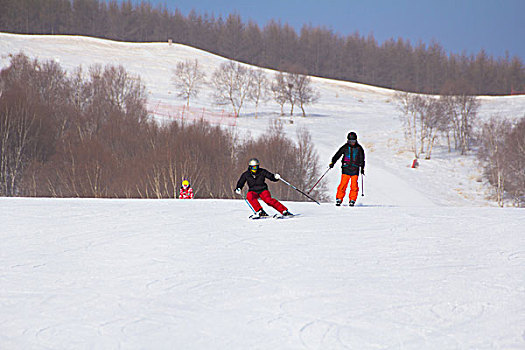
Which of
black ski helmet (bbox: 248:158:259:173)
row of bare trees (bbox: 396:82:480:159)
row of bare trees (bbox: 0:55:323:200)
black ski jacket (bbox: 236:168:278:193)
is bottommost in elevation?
row of bare trees (bbox: 0:55:323:200)

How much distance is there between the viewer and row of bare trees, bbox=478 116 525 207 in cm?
3070

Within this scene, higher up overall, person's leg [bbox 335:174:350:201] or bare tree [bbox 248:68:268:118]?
bare tree [bbox 248:68:268:118]

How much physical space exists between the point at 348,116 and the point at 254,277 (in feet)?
183

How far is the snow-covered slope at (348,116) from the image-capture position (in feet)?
111

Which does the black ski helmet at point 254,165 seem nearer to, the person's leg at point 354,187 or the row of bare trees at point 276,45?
the person's leg at point 354,187

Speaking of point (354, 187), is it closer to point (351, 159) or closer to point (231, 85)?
point (351, 159)

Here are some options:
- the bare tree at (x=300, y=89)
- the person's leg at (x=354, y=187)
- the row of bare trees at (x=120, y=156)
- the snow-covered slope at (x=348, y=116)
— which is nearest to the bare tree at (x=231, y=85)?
the snow-covered slope at (x=348, y=116)

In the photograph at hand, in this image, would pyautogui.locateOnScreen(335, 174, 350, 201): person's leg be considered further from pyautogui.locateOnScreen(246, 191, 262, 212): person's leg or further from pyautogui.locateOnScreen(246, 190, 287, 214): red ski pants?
pyautogui.locateOnScreen(246, 191, 262, 212): person's leg

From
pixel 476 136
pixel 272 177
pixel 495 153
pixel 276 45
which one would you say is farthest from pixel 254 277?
pixel 276 45

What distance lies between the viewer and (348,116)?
5991 centimetres

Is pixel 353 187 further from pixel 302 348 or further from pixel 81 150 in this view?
pixel 81 150

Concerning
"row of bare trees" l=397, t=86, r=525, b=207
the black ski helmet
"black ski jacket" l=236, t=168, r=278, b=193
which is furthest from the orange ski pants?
"row of bare trees" l=397, t=86, r=525, b=207

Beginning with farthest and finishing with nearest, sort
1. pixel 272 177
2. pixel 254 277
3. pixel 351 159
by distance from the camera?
pixel 351 159
pixel 272 177
pixel 254 277

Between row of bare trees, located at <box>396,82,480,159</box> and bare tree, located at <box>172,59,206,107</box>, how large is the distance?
90.1 ft
